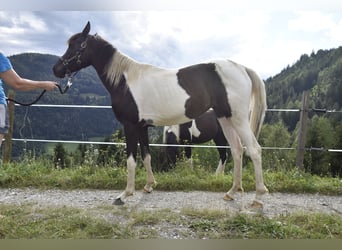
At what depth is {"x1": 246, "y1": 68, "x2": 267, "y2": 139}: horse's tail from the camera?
320 cm

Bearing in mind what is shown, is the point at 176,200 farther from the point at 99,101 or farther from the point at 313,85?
the point at 313,85

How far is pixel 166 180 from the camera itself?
3.76 meters

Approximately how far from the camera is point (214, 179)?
12.4 ft

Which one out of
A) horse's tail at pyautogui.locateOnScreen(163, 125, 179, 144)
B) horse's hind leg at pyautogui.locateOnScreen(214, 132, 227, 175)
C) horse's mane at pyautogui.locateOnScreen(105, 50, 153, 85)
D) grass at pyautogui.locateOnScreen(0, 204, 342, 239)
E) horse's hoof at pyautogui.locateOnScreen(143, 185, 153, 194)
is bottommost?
grass at pyautogui.locateOnScreen(0, 204, 342, 239)

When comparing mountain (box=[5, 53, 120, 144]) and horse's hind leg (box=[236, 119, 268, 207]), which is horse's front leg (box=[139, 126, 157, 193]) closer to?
mountain (box=[5, 53, 120, 144])

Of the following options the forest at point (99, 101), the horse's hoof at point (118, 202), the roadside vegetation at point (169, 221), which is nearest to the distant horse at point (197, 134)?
the forest at point (99, 101)

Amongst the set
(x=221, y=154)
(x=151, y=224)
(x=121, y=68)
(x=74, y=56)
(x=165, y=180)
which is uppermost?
(x=74, y=56)

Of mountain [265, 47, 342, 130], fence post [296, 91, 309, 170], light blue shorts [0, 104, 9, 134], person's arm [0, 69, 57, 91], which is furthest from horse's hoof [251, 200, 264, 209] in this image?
light blue shorts [0, 104, 9, 134]

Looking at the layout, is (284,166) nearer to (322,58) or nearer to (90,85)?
(322,58)

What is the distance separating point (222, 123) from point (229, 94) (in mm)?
355

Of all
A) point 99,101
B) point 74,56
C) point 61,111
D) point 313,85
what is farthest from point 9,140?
point 313,85

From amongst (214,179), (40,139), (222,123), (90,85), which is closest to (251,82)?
(222,123)

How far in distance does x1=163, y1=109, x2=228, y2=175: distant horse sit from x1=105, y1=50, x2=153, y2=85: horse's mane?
1.89 meters

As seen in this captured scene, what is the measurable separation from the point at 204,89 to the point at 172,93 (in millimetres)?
311
